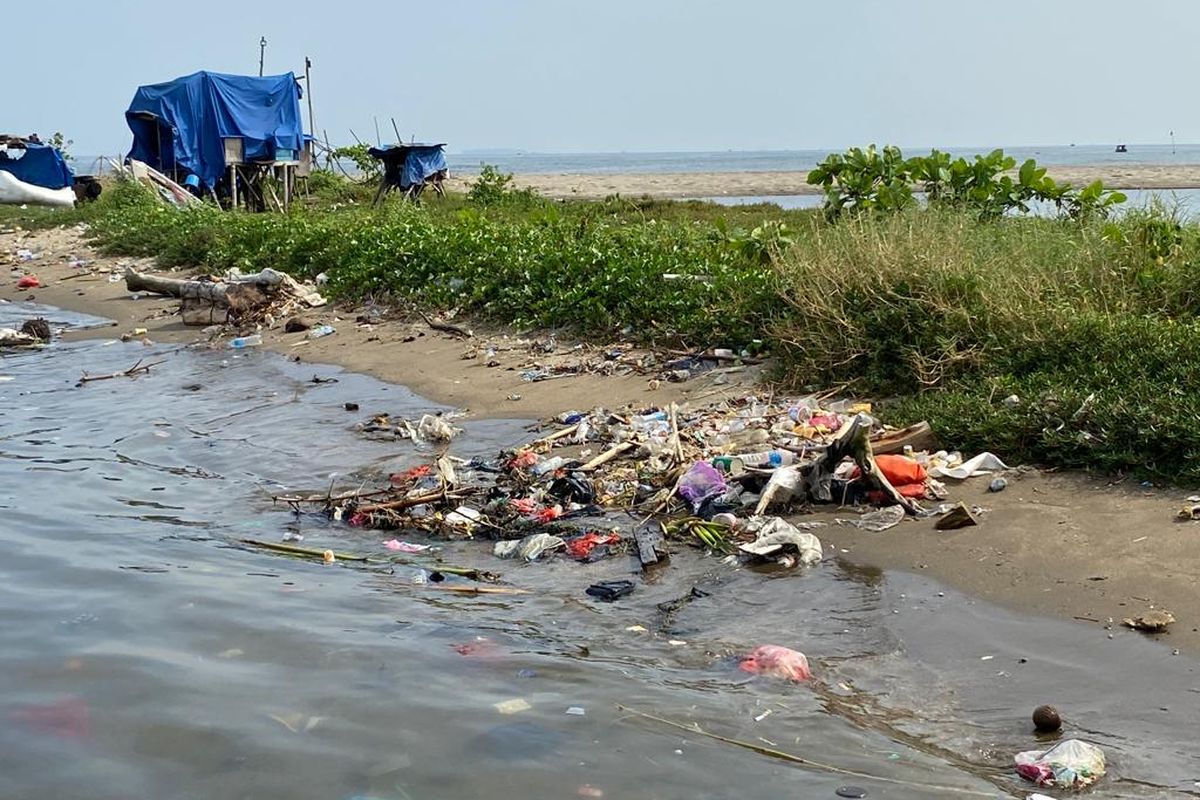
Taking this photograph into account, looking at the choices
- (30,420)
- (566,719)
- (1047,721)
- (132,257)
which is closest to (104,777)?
(566,719)

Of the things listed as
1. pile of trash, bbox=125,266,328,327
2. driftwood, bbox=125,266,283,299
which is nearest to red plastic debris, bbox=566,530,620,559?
pile of trash, bbox=125,266,328,327

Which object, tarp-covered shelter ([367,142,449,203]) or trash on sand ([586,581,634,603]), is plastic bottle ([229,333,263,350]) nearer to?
trash on sand ([586,581,634,603])

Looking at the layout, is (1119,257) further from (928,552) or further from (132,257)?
→ (132,257)

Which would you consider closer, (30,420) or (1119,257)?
(1119,257)

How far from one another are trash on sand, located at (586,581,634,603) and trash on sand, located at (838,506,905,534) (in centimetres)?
105

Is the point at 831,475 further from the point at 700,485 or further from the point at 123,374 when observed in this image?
the point at 123,374

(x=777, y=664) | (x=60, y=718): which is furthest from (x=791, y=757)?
(x=60, y=718)

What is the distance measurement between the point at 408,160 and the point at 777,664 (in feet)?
61.2

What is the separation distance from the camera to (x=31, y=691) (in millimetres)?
3539

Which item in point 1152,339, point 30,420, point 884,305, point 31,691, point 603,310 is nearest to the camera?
point 31,691

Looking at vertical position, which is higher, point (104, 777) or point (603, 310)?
point (603, 310)

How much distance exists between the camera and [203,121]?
72.2 feet

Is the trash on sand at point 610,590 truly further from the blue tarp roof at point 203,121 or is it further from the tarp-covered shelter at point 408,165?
the blue tarp roof at point 203,121

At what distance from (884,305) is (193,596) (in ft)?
13.0
